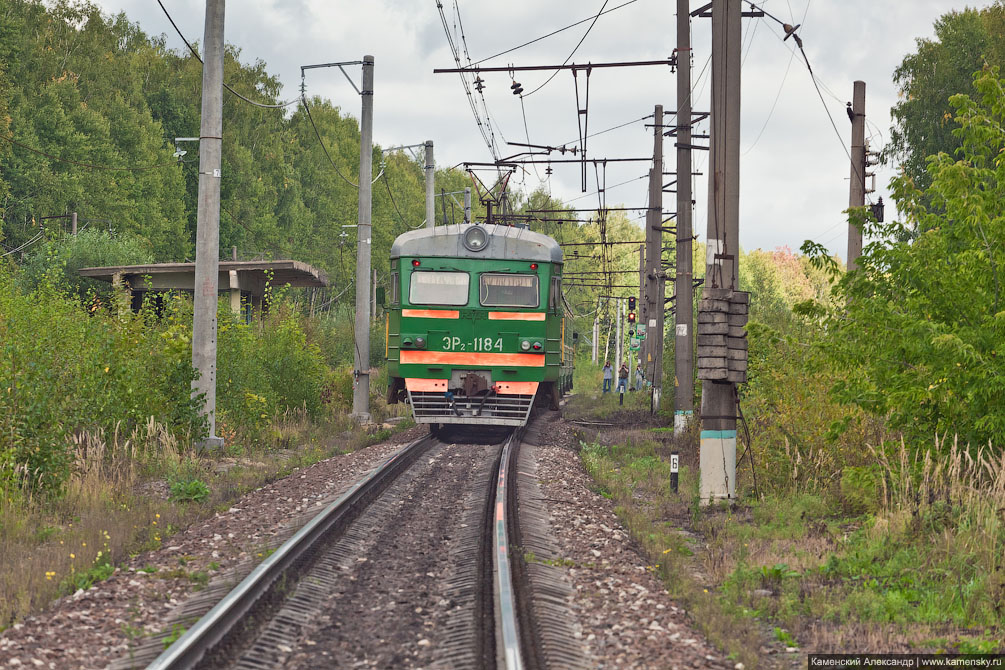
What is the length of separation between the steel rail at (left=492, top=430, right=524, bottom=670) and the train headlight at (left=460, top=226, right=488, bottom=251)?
592 cm

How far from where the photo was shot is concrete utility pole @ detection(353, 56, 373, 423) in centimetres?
2147

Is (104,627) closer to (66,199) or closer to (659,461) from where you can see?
(659,461)

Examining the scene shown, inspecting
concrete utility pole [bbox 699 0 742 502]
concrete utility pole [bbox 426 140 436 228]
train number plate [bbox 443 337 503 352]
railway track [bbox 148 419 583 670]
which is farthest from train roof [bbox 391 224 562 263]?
concrete utility pole [bbox 426 140 436 228]

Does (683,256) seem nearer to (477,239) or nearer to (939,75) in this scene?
(477,239)

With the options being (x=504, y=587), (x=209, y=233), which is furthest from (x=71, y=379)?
(x=504, y=587)

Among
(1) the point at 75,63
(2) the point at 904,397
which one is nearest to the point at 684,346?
(2) the point at 904,397

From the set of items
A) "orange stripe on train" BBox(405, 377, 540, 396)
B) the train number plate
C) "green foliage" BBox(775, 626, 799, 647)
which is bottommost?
"green foliage" BBox(775, 626, 799, 647)

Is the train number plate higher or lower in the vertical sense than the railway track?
higher

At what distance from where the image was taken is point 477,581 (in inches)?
311

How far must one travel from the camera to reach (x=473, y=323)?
17328mm

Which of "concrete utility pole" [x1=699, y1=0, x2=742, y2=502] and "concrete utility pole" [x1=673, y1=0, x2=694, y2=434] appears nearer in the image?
"concrete utility pole" [x1=699, y1=0, x2=742, y2=502]

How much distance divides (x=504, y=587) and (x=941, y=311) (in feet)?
16.7

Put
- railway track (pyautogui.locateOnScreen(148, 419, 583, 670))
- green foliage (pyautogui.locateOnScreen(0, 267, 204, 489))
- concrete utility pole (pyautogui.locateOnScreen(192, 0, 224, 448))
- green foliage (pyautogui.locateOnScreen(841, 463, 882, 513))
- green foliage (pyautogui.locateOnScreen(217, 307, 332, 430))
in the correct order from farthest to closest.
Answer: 1. green foliage (pyautogui.locateOnScreen(217, 307, 332, 430))
2. concrete utility pole (pyautogui.locateOnScreen(192, 0, 224, 448))
3. green foliage (pyautogui.locateOnScreen(0, 267, 204, 489))
4. green foliage (pyautogui.locateOnScreen(841, 463, 882, 513))
5. railway track (pyautogui.locateOnScreen(148, 419, 583, 670))

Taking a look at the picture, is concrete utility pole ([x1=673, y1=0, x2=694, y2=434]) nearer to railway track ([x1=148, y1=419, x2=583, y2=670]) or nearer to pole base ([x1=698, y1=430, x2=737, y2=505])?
pole base ([x1=698, y1=430, x2=737, y2=505])
